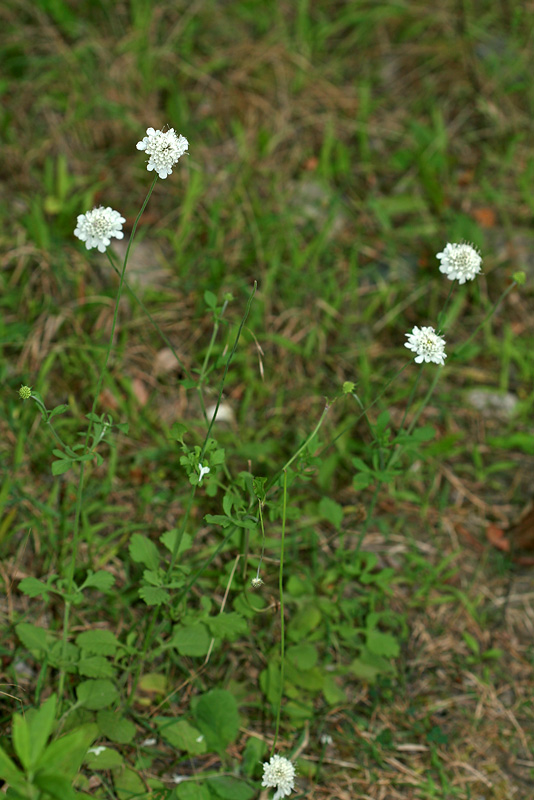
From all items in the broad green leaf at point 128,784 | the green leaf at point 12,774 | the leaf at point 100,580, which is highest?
the green leaf at point 12,774

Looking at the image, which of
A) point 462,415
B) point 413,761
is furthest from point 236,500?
point 462,415

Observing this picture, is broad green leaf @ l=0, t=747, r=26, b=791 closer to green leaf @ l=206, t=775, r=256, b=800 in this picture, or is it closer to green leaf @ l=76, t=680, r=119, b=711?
green leaf @ l=76, t=680, r=119, b=711

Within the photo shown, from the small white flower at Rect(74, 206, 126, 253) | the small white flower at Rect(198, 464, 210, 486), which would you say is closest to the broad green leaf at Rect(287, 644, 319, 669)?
the small white flower at Rect(198, 464, 210, 486)

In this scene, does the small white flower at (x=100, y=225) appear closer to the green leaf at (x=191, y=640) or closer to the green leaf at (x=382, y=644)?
the green leaf at (x=191, y=640)

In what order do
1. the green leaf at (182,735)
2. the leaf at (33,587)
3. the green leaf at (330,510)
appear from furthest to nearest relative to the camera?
the green leaf at (330,510) < the green leaf at (182,735) < the leaf at (33,587)

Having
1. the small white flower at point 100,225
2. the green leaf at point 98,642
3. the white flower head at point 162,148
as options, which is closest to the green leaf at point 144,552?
the green leaf at point 98,642

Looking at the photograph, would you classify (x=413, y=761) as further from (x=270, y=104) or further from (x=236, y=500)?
(x=270, y=104)
